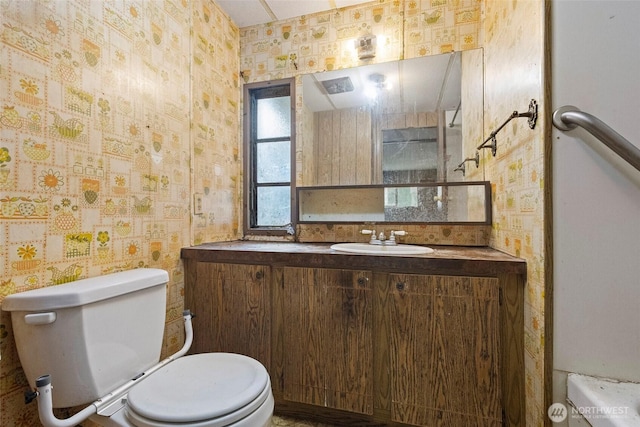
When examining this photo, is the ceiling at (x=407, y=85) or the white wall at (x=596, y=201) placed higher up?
the ceiling at (x=407, y=85)

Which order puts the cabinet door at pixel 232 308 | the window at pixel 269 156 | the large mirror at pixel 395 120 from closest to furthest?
the cabinet door at pixel 232 308 < the large mirror at pixel 395 120 < the window at pixel 269 156

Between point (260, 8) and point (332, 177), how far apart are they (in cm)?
119

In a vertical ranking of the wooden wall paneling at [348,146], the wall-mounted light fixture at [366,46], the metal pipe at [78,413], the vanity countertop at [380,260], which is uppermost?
the wall-mounted light fixture at [366,46]

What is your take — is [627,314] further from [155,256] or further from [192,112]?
[192,112]

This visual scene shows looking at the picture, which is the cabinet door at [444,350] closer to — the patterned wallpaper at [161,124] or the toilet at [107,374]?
the patterned wallpaper at [161,124]

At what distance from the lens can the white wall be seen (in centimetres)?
82

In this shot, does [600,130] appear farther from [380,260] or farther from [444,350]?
[444,350]

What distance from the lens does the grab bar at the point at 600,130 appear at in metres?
0.75

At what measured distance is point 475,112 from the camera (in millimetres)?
1612

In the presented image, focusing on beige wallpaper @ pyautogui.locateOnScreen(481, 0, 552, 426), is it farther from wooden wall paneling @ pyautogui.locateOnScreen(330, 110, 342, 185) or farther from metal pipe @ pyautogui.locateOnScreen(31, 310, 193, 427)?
metal pipe @ pyautogui.locateOnScreen(31, 310, 193, 427)

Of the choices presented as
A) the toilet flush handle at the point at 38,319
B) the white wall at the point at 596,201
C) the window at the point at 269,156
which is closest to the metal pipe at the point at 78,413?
the toilet flush handle at the point at 38,319

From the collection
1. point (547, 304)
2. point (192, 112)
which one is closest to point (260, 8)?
point (192, 112)

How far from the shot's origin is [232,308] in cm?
142

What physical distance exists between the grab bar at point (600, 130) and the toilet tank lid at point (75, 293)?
148 centimetres
